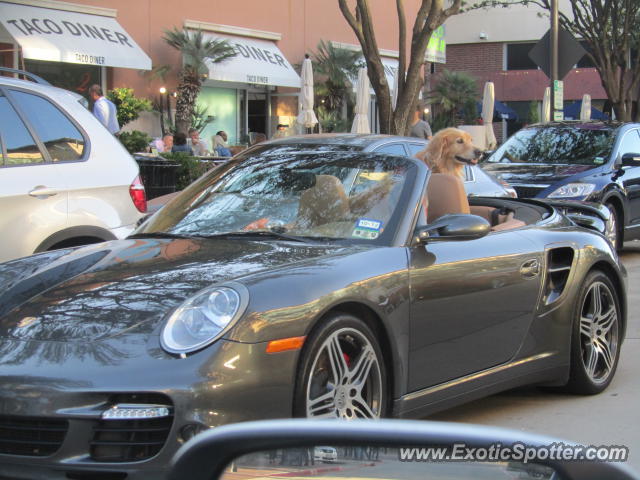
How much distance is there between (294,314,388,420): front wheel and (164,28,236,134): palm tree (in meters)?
18.2

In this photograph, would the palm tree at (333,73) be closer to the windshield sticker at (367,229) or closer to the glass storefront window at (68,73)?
the glass storefront window at (68,73)

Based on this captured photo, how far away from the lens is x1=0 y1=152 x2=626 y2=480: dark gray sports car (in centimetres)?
315

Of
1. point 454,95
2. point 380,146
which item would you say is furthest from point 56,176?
point 454,95

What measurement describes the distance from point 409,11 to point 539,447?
3153cm

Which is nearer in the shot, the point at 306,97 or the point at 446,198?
the point at 446,198

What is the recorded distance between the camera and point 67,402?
10.3 ft

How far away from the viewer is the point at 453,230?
4352mm

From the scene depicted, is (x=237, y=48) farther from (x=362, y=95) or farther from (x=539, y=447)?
(x=539, y=447)

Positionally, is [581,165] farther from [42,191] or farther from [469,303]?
[469,303]

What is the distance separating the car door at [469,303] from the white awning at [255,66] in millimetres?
18176

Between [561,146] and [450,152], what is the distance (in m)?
5.67

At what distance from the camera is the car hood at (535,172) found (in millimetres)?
11656

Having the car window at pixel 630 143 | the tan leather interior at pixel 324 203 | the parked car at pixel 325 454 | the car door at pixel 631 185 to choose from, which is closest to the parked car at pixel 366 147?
the tan leather interior at pixel 324 203

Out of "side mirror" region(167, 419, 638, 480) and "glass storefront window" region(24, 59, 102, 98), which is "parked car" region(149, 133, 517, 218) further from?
"glass storefront window" region(24, 59, 102, 98)
